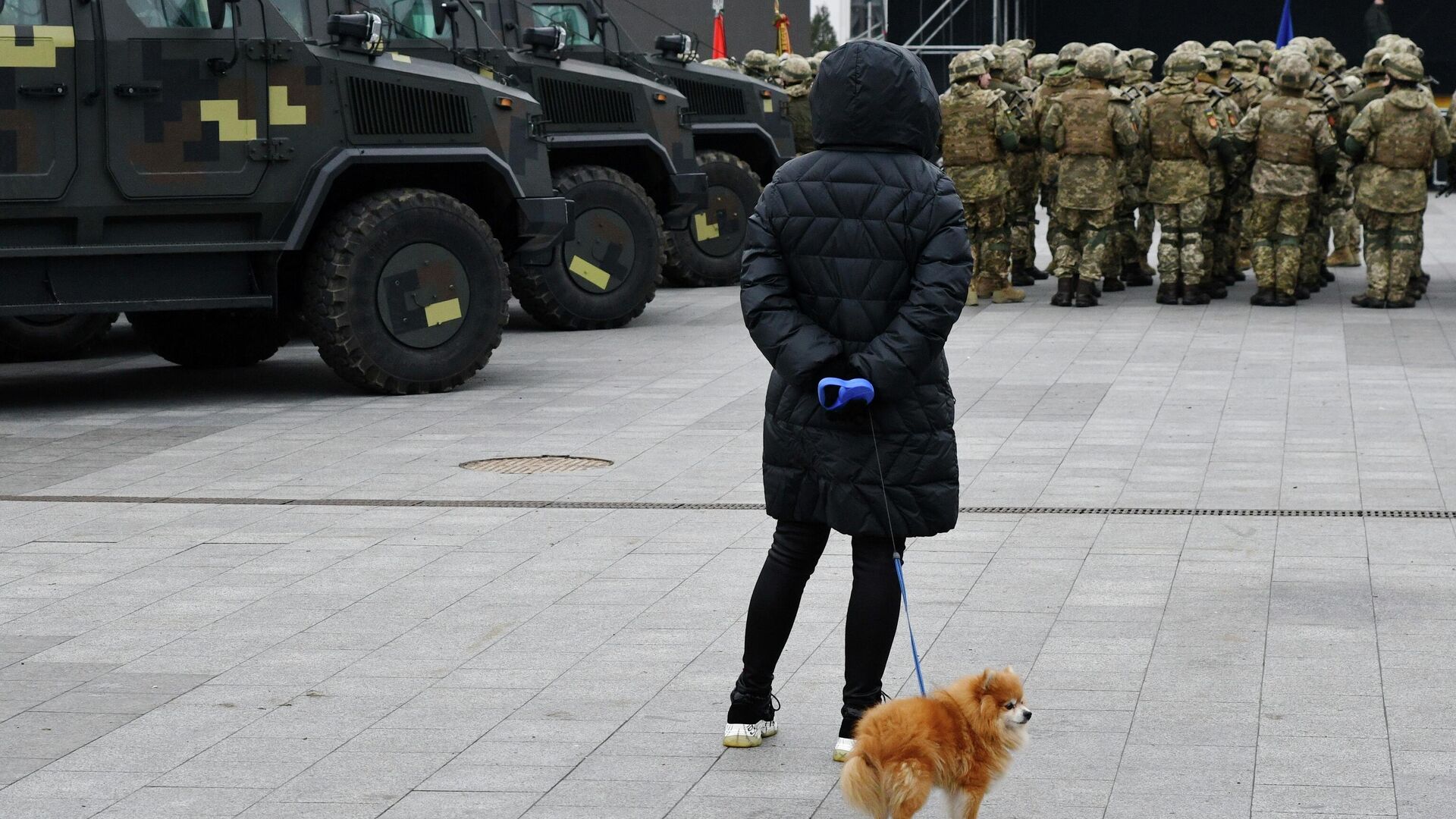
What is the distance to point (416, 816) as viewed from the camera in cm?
446

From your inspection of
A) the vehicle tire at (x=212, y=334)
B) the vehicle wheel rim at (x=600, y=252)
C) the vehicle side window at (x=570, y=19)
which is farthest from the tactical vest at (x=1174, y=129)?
the vehicle tire at (x=212, y=334)

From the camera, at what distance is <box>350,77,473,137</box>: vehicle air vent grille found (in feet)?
37.8

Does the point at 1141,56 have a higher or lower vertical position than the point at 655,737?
higher

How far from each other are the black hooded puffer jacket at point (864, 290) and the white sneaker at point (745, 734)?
0.55m

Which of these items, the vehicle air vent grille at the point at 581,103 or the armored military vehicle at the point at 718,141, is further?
the armored military vehicle at the point at 718,141

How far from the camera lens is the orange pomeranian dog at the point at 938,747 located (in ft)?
13.3

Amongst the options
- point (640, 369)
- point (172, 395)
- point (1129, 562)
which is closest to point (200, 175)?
point (172, 395)

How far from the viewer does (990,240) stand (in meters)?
16.9

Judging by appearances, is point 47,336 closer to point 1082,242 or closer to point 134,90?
point 134,90

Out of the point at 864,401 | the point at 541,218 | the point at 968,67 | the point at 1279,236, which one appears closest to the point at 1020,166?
the point at 968,67

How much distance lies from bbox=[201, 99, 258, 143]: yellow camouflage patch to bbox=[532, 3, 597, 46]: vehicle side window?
5.58m

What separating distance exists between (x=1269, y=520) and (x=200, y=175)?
20.4 ft

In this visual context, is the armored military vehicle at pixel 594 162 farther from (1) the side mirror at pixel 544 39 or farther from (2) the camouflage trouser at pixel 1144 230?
(2) the camouflage trouser at pixel 1144 230

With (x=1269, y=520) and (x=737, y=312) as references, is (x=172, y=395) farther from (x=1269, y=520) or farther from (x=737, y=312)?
(x=1269, y=520)
